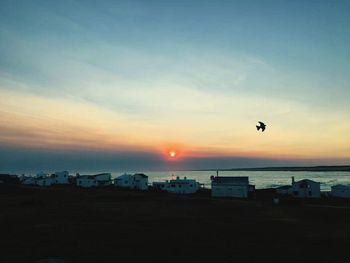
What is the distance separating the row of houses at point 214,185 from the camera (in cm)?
7538

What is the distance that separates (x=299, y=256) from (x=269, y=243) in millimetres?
3578

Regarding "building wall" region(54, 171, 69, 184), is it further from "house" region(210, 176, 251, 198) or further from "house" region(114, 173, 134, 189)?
"house" region(210, 176, 251, 198)

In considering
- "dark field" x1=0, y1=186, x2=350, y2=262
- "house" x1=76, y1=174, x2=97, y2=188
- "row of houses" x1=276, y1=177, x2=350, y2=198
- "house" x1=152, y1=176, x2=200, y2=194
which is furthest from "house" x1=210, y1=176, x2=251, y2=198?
"house" x1=76, y1=174, x2=97, y2=188

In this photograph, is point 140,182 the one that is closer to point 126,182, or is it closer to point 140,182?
point 140,182

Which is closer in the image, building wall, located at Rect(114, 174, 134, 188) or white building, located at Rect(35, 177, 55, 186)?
building wall, located at Rect(114, 174, 134, 188)

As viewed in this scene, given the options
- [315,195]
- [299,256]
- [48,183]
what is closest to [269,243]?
[299,256]

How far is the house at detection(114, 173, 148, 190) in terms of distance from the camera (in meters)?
104

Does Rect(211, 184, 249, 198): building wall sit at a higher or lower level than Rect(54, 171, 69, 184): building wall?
lower

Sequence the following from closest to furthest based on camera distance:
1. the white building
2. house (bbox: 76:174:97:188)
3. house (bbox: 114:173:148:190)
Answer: house (bbox: 114:173:148:190) < house (bbox: 76:174:97:188) < the white building

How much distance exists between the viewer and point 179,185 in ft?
301

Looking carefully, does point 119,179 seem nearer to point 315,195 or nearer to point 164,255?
point 315,195

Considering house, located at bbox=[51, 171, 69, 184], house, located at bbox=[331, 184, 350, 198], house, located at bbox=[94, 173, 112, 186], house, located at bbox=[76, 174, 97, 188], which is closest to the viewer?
house, located at bbox=[331, 184, 350, 198]

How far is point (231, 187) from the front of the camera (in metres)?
76.9

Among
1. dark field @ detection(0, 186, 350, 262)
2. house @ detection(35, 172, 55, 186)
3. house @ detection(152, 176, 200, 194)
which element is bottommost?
dark field @ detection(0, 186, 350, 262)
